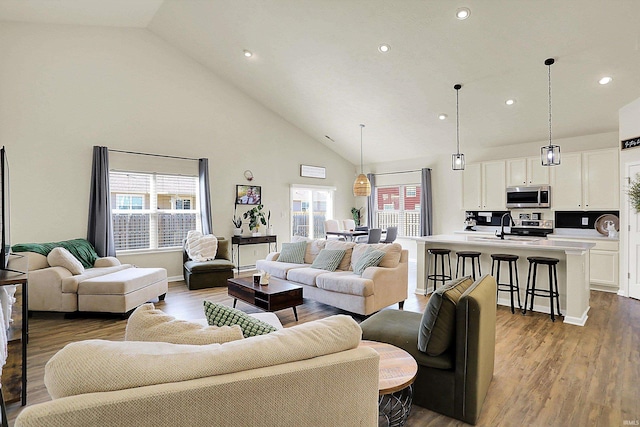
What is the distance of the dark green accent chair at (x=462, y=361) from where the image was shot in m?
1.99

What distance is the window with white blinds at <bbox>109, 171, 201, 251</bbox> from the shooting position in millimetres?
5688

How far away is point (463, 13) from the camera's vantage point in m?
3.79

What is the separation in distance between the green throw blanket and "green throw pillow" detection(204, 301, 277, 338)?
13.2 ft

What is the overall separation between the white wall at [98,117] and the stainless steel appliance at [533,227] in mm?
5324

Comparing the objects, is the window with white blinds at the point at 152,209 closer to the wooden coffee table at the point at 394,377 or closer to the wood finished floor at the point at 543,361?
the wood finished floor at the point at 543,361

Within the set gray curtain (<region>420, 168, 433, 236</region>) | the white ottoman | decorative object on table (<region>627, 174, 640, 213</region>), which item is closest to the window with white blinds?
the white ottoman

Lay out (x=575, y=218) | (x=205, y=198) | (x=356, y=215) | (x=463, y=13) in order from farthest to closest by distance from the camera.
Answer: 1. (x=356, y=215)
2. (x=205, y=198)
3. (x=575, y=218)
4. (x=463, y=13)

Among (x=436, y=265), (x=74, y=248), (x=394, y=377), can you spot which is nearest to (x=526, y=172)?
(x=436, y=265)

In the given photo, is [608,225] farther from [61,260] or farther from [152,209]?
[61,260]

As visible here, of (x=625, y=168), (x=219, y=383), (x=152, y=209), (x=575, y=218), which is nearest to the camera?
(x=219, y=383)

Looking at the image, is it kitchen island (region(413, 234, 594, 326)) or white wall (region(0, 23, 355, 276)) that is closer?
kitchen island (region(413, 234, 594, 326))

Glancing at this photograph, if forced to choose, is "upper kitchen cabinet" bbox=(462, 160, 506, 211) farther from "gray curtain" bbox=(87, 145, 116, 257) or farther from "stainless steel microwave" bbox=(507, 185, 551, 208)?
"gray curtain" bbox=(87, 145, 116, 257)

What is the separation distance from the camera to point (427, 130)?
665cm

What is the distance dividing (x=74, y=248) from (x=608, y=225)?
332 inches
